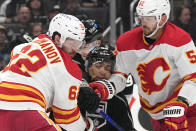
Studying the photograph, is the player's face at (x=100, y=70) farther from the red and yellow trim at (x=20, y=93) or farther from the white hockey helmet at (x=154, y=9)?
the red and yellow trim at (x=20, y=93)

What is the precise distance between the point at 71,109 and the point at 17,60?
17.4 inches

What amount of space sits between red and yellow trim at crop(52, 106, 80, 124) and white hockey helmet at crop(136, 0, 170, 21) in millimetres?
877

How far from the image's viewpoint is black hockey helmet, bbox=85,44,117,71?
3.83 metres

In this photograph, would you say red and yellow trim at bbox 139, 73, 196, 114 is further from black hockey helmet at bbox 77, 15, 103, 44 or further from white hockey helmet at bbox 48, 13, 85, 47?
white hockey helmet at bbox 48, 13, 85, 47

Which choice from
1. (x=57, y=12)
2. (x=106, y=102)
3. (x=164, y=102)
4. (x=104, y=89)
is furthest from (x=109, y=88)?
(x=57, y=12)

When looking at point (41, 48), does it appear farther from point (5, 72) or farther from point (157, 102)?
point (157, 102)

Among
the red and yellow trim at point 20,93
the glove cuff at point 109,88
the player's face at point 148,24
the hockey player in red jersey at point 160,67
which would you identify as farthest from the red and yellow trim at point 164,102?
the red and yellow trim at point 20,93

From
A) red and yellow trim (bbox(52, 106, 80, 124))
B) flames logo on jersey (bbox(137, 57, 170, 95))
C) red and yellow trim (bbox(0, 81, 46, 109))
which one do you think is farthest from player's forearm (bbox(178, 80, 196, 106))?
red and yellow trim (bbox(0, 81, 46, 109))

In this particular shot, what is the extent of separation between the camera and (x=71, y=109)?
3.21 meters

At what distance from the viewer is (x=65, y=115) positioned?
322 cm

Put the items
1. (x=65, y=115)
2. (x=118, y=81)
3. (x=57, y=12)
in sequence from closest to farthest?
1. (x=65, y=115)
2. (x=118, y=81)
3. (x=57, y=12)

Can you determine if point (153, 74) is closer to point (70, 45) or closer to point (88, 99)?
point (88, 99)

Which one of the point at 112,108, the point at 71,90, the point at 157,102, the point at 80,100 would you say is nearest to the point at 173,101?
the point at 157,102

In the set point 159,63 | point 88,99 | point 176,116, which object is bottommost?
point 176,116
